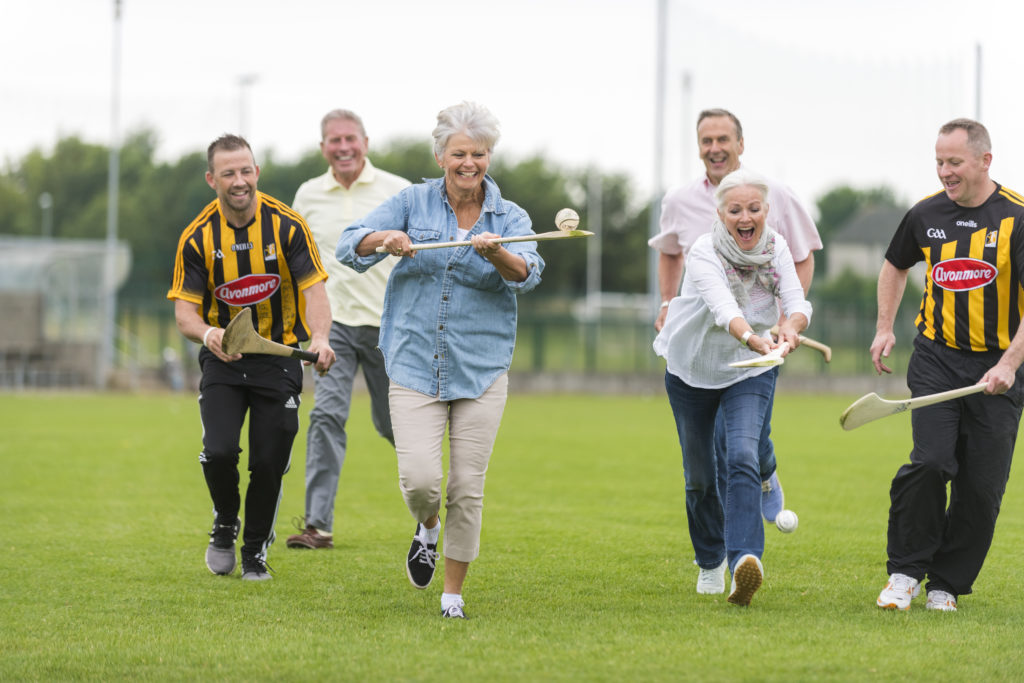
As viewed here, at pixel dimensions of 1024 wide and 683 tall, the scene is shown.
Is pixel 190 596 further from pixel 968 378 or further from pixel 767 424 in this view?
pixel 968 378

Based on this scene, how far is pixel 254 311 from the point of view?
6.67 meters

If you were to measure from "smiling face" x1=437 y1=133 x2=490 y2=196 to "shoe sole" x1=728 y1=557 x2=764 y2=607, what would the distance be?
1.98m

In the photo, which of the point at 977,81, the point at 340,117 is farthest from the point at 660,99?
the point at 340,117

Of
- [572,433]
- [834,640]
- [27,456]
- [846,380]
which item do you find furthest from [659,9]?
[834,640]

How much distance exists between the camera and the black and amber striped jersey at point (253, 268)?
6.55 meters

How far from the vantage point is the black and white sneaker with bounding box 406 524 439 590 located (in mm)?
6133

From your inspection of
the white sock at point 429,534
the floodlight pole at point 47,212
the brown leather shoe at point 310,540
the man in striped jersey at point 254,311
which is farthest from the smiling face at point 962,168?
the floodlight pole at point 47,212

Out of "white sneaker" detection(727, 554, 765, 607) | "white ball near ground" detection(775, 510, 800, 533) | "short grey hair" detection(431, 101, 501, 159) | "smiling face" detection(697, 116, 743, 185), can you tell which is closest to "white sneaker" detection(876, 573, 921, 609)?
"white sneaker" detection(727, 554, 765, 607)

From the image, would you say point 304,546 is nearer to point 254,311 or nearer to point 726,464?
point 254,311

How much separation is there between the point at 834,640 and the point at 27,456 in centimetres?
1086

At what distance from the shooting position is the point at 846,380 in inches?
1375

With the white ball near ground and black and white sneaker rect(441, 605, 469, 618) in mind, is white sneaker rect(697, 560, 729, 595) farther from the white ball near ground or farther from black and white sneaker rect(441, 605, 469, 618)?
black and white sneaker rect(441, 605, 469, 618)

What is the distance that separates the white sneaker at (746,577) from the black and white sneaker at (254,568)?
2.40m

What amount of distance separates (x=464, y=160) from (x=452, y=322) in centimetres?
69
